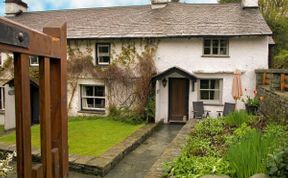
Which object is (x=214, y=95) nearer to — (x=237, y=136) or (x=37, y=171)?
(x=237, y=136)

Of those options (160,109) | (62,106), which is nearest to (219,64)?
(160,109)

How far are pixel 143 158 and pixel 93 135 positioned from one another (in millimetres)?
3199

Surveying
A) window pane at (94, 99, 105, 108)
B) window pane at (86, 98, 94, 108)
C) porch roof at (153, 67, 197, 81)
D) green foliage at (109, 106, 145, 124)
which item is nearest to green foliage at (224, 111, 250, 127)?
porch roof at (153, 67, 197, 81)

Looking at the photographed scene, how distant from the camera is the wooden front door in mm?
15703

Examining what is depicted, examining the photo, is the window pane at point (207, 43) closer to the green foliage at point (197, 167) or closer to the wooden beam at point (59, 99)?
the green foliage at point (197, 167)

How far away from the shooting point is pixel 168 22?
1653cm

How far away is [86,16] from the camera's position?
1959 centimetres

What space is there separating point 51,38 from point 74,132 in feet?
37.3

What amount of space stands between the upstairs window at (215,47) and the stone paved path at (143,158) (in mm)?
5008

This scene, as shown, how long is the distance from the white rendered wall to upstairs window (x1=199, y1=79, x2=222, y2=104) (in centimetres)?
33

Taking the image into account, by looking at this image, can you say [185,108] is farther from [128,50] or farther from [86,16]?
[86,16]

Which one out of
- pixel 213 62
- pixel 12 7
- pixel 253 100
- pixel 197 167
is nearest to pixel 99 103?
pixel 213 62

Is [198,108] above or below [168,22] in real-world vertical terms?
below

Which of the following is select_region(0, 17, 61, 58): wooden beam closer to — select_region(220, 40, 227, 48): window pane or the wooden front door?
the wooden front door
